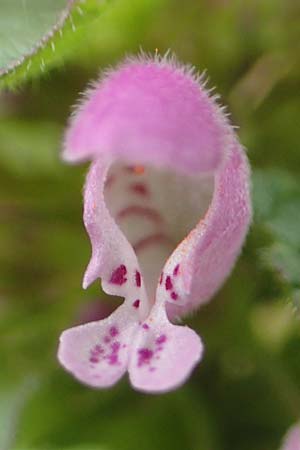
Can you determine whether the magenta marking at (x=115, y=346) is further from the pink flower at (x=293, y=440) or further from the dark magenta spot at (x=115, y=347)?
the pink flower at (x=293, y=440)

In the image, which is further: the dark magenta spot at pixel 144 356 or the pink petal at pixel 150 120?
the dark magenta spot at pixel 144 356

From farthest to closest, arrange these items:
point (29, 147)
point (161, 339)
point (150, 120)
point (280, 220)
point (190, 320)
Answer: point (29, 147) → point (190, 320) → point (280, 220) → point (161, 339) → point (150, 120)

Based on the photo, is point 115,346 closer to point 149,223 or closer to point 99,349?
point 99,349

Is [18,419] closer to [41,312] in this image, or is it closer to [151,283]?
[41,312]

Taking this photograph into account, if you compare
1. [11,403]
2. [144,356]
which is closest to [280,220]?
[144,356]

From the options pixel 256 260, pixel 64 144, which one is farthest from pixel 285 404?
pixel 64 144

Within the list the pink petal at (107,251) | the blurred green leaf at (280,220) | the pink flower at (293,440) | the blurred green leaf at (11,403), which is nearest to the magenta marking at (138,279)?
the pink petal at (107,251)

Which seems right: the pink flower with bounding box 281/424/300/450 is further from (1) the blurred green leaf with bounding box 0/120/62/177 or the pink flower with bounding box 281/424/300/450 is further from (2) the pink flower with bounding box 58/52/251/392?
(1) the blurred green leaf with bounding box 0/120/62/177
